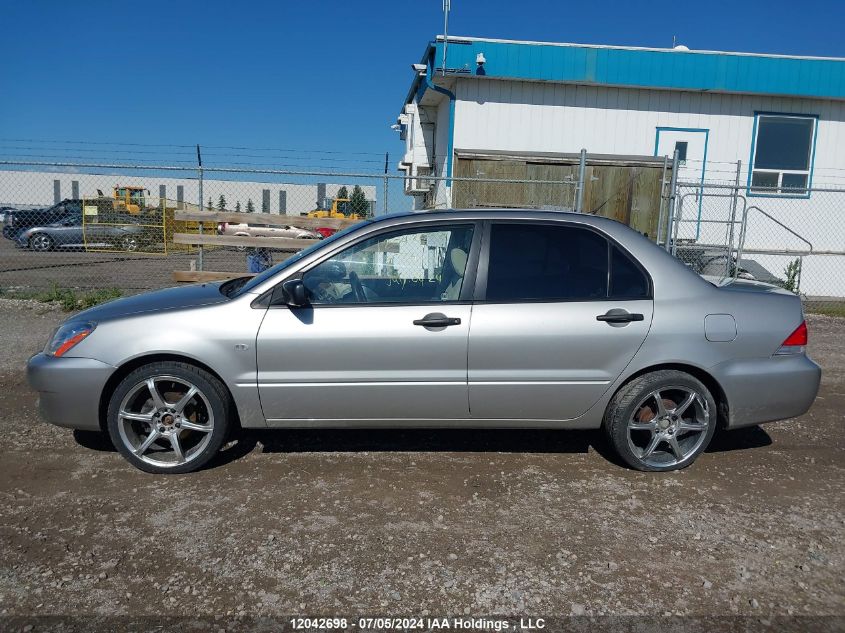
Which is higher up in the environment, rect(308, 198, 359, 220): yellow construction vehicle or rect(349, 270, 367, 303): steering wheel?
rect(308, 198, 359, 220): yellow construction vehicle

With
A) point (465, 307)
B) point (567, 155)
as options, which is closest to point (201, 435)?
point (465, 307)

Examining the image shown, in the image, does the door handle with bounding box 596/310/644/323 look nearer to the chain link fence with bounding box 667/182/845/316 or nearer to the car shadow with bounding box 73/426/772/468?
the car shadow with bounding box 73/426/772/468

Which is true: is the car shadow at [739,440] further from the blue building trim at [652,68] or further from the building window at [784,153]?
the building window at [784,153]

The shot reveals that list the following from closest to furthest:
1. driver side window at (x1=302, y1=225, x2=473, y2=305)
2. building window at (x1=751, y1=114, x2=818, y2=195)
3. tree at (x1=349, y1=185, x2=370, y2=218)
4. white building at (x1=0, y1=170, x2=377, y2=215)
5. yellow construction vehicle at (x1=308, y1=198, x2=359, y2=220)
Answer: driver side window at (x1=302, y1=225, x2=473, y2=305) < tree at (x1=349, y1=185, x2=370, y2=218) < building window at (x1=751, y1=114, x2=818, y2=195) < yellow construction vehicle at (x1=308, y1=198, x2=359, y2=220) < white building at (x1=0, y1=170, x2=377, y2=215)

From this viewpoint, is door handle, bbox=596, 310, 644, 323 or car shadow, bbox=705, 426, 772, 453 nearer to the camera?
door handle, bbox=596, 310, 644, 323

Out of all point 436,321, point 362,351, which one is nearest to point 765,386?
point 436,321

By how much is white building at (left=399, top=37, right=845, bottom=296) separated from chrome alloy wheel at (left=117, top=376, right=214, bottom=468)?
9.75 meters

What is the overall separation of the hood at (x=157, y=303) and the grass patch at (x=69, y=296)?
6307 millimetres

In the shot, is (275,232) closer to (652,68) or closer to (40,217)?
(40,217)

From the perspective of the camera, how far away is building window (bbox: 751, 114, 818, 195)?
14.7 m

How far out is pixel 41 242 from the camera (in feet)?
71.2

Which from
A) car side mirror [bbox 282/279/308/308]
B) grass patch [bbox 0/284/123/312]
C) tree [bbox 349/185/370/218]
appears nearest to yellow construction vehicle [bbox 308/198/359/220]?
tree [bbox 349/185/370/218]

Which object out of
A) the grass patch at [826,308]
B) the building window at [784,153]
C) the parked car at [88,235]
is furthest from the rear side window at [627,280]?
the parked car at [88,235]

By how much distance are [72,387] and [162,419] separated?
544 mm
